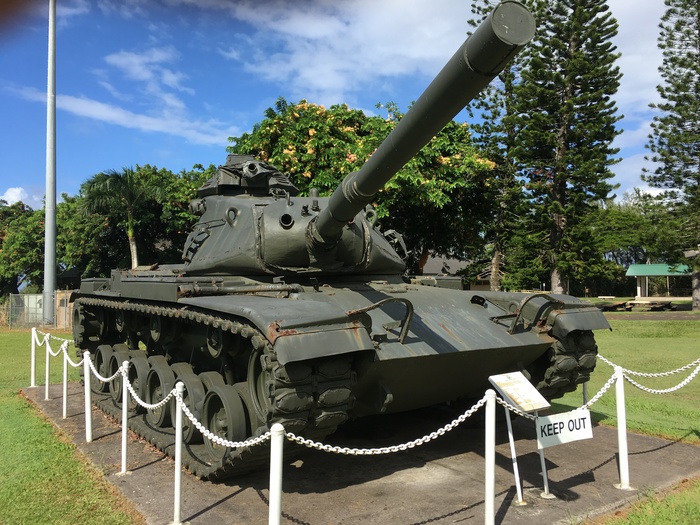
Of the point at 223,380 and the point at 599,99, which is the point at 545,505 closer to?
the point at 223,380

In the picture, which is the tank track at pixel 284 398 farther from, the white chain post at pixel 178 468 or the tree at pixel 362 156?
the tree at pixel 362 156

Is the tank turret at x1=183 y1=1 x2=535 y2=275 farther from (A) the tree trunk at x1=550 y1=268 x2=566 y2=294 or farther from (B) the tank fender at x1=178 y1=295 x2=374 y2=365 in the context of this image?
(A) the tree trunk at x1=550 y1=268 x2=566 y2=294

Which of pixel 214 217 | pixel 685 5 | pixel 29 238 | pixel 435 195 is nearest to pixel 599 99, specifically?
pixel 685 5

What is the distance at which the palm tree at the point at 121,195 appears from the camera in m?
25.9

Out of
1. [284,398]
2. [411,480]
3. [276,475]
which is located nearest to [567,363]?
[411,480]

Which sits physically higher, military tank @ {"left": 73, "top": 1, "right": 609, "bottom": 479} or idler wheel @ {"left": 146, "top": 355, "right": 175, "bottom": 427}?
military tank @ {"left": 73, "top": 1, "right": 609, "bottom": 479}

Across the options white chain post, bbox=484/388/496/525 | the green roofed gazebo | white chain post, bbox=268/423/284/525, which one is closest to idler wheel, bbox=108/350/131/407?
white chain post, bbox=268/423/284/525

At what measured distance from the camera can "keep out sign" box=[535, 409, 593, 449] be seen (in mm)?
5020

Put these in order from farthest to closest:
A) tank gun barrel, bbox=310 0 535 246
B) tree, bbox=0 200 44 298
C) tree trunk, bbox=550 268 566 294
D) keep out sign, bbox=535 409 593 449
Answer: tree, bbox=0 200 44 298
tree trunk, bbox=550 268 566 294
keep out sign, bbox=535 409 593 449
tank gun barrel, bbox=310 0 535 246

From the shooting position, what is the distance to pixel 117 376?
8.84 m

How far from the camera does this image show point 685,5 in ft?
92.0

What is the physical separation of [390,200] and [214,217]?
1140 cm

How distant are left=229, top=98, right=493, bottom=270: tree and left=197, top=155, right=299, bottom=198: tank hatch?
31.2 feet

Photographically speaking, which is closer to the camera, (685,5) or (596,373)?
(596,373)
